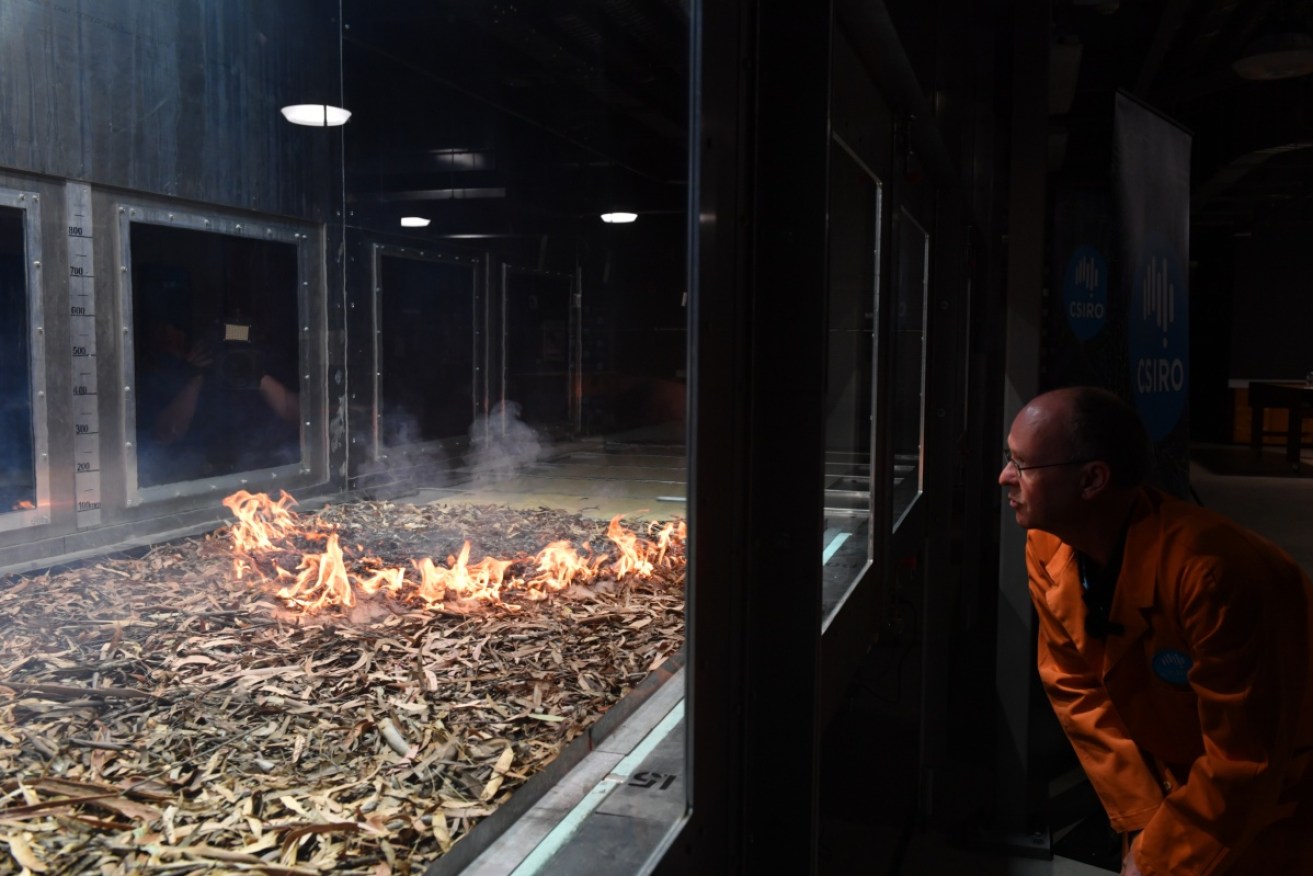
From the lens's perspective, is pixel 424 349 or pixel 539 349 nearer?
pixel 424 349

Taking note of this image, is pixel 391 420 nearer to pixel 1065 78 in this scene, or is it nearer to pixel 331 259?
pixel 331 259

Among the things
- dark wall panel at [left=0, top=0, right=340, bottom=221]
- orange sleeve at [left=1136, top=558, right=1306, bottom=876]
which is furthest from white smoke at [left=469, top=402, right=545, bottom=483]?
orange sleeve at [left=1136, top=558, right=1306, bottom=876]

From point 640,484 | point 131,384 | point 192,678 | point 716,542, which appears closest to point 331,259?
point 131,384

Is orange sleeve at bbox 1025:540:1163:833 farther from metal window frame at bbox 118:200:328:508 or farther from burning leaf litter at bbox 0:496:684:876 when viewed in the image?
metal window frame at bbox 118:200:328:508

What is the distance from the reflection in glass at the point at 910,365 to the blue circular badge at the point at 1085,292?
58 cm

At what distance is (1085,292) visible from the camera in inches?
159

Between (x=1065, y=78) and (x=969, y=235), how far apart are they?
2036mm

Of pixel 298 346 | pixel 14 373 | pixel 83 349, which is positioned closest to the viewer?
pixel 14 373

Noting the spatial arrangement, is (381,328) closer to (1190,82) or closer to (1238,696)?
(1238,696)

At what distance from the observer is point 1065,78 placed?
665 cm

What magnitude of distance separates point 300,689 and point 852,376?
217cm

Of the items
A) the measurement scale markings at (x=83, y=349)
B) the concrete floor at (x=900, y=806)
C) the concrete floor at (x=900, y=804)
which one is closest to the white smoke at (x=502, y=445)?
the concrete floor at (x=900, y=804)

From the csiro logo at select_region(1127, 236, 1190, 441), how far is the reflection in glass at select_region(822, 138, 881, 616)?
1.01m

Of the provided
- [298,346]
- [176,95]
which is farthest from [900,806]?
[176,95]
